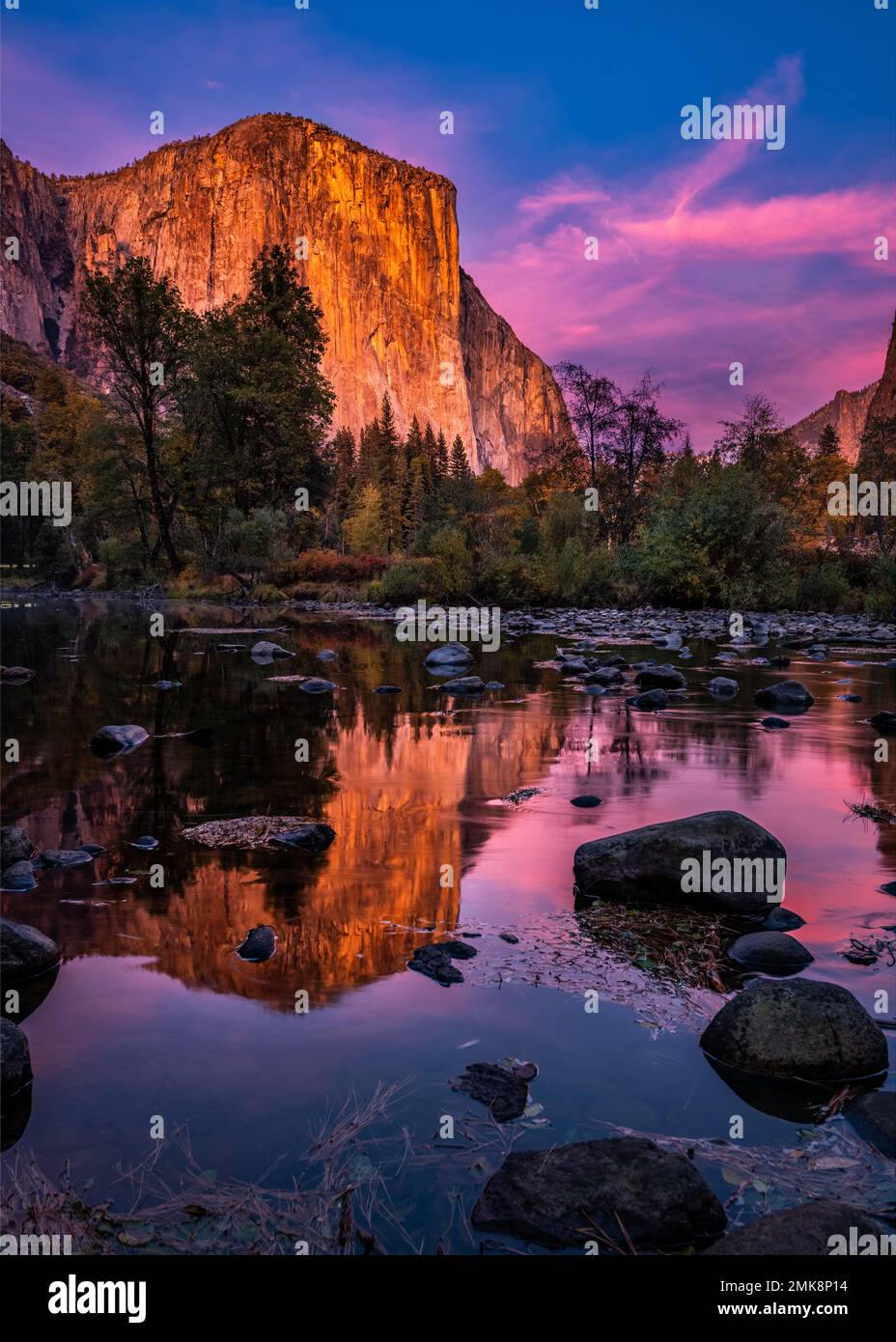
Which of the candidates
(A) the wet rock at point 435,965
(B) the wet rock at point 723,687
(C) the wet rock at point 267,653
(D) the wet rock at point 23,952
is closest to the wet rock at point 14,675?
(C) the wet rock at point 267,653

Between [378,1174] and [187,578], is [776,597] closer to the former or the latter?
[187,578]

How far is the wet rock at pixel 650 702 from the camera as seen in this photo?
565 inches

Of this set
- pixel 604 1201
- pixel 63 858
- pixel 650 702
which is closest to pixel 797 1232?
pixel 604 1201

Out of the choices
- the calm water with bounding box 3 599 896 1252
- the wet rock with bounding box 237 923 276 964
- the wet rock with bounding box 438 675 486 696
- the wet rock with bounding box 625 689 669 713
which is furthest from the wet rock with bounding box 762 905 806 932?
the wet rock with bounding box 438 675 486 696

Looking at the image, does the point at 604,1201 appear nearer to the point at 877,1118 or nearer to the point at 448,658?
the point at 877,1118

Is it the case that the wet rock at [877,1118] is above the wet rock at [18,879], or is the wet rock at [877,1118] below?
below

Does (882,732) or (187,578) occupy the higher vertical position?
(187,578)

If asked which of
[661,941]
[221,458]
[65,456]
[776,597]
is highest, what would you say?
[65,456]

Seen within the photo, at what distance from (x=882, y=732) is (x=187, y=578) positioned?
45642 mm

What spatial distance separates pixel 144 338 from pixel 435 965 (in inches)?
1944

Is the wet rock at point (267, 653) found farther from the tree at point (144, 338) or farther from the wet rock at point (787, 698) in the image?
the tree at point (144, 338)

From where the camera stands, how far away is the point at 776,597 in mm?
39719

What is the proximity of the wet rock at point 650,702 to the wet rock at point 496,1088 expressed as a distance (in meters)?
11.0

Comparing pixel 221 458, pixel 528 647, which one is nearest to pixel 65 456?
pixel 221 458
